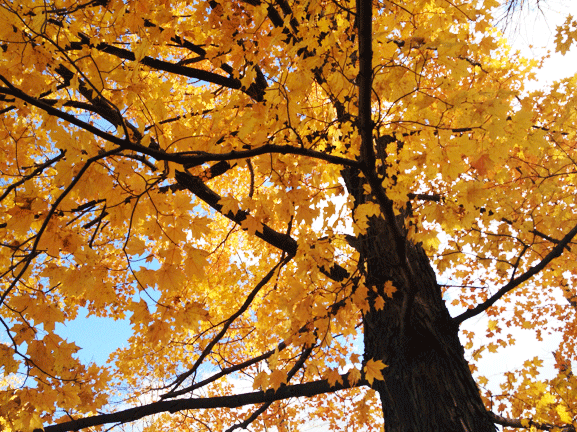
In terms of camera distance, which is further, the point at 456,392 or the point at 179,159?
the point at 456,392

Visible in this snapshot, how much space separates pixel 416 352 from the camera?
2584 mm

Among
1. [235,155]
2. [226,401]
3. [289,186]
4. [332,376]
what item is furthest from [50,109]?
[226,401]

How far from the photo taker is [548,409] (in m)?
5.61

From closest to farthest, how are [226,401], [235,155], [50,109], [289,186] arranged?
[50,109] → [235,155] → [289,186] → [226,401]

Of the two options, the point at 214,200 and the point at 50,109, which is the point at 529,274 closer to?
the point at 214,200

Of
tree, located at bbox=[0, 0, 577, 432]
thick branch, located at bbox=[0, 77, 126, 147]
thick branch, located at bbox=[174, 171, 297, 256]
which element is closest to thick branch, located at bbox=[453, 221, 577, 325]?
tree, located at bbox=[0, 0, 577, 432]

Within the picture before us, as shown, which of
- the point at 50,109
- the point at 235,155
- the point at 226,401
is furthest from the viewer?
the point at 226,401

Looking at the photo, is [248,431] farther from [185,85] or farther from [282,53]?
[185,85]

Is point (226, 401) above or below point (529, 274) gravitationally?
below

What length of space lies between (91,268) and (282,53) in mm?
2646

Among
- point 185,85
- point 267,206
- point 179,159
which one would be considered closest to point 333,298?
point 267,206

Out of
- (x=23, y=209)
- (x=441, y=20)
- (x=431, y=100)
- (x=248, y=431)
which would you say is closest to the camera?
(x=23, y=209)

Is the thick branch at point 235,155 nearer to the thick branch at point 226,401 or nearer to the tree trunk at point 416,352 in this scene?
the tree trunk at point 416,352

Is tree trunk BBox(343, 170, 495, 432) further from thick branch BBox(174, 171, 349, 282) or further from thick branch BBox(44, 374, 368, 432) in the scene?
thick branch BBox(44, 374, 368, 432)
